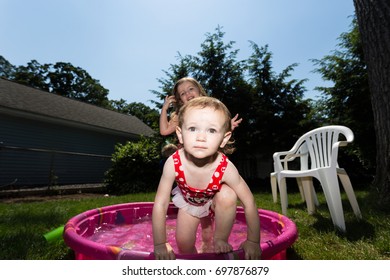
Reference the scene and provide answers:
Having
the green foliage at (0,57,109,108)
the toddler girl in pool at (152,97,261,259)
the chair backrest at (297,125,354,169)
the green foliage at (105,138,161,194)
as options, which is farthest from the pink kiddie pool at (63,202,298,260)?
the green foliage at (0,57,109,108)

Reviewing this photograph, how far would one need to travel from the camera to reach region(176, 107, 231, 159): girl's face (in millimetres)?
1464

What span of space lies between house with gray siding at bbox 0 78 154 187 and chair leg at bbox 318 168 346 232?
7.86m

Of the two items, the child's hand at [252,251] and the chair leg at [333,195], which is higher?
→ the chair leg at [333,195]

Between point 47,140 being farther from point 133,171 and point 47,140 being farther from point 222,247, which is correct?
point 222,247

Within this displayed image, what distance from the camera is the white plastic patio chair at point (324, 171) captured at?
251cm

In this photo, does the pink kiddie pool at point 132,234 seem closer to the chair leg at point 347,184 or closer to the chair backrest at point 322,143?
the chair leg at point 347,184

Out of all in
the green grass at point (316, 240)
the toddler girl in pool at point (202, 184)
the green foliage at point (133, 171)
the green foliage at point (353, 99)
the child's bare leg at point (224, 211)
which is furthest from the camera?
the green foliage at point (133, 171)

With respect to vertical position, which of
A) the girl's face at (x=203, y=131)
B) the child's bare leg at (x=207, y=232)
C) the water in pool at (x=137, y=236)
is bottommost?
the water in pool at (x=137, y=236)

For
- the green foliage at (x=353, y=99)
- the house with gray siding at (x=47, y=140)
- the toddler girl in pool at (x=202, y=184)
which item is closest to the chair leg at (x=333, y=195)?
the toddler girl in pool at (x=202, y=184)

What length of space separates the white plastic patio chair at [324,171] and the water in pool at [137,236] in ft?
2.18

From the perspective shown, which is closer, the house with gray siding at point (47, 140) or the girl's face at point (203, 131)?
the girl's face at point (203, 131)

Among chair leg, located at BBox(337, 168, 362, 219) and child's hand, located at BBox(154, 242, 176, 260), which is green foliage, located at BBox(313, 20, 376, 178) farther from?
child's hand, located at BBox(154, 242, 176, 260)

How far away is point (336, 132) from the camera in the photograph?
10.0ft

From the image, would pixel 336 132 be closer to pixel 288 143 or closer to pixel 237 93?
pixel 288 143
